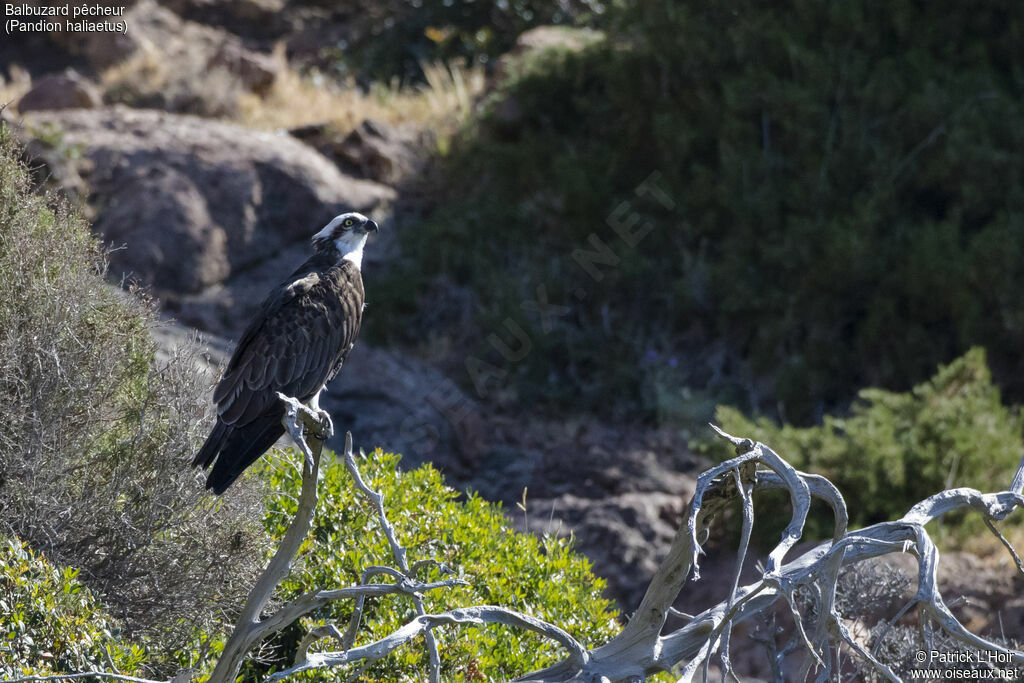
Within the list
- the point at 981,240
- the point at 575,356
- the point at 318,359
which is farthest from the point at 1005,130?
the point at 318,359

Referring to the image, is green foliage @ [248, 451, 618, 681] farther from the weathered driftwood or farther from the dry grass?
the dry grass

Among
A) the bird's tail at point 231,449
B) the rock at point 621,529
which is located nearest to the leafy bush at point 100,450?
the bird's tail at point 231,449

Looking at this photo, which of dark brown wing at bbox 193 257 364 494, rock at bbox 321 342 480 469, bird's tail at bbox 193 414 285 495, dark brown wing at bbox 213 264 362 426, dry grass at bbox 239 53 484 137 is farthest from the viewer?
Result: dry grass at bbox 239 53 484 137

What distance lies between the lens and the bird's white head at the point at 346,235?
228 inches

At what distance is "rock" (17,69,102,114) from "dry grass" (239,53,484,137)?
5.43 ft

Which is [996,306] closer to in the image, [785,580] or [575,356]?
[575,356]

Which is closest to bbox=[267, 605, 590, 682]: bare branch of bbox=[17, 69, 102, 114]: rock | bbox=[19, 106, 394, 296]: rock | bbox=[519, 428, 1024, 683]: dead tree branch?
bbox=[519, 428, 1024, 683]: dead tree branch

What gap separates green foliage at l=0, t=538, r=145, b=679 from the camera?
131 inches

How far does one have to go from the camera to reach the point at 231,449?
4.35 m

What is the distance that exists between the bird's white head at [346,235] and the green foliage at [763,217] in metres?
3.71

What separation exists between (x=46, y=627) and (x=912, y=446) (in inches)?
218

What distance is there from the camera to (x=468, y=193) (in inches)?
437

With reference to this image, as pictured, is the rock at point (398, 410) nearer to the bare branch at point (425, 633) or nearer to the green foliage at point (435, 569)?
the green foliage at point (435, 569)

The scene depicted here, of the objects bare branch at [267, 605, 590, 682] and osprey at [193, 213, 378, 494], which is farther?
osprey at [193, 213, 378, 494]
